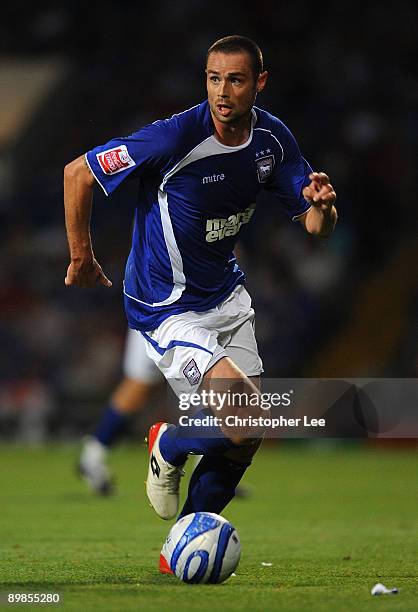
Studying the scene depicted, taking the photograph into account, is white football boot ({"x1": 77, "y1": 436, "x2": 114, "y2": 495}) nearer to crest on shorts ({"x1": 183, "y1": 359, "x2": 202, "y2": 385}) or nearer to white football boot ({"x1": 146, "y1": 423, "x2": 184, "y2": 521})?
white football boot ({"x1": 146, "y1": 423, "x2": 184, "y2": 521})

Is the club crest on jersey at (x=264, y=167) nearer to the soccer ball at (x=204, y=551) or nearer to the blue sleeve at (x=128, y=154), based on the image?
the blue sleeve at (x=128, y=154)

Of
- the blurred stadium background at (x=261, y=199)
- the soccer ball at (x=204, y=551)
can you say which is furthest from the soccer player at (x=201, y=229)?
the blurred stadium background at (x=261, y=199)

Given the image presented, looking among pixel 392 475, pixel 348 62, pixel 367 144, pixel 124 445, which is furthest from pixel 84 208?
pixel 348 62

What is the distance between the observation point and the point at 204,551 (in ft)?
14.9

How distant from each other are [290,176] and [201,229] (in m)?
0.51

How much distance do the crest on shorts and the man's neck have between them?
3.03 feet

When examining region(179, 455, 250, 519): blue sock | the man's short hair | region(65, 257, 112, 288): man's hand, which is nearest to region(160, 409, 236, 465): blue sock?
region(179, 455, 250, 519): blue sock

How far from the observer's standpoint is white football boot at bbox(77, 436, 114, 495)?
8.51m

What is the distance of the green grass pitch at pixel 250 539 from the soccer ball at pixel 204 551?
0.08 metres

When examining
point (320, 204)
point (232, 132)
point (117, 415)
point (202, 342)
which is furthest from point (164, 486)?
point (117, 415)

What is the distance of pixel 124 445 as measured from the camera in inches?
543

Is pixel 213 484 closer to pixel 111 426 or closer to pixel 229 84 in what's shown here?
pixel 229 84

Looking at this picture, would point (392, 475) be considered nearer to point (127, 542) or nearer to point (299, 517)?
point (299, 517)

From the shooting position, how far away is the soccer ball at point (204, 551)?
179 inches
